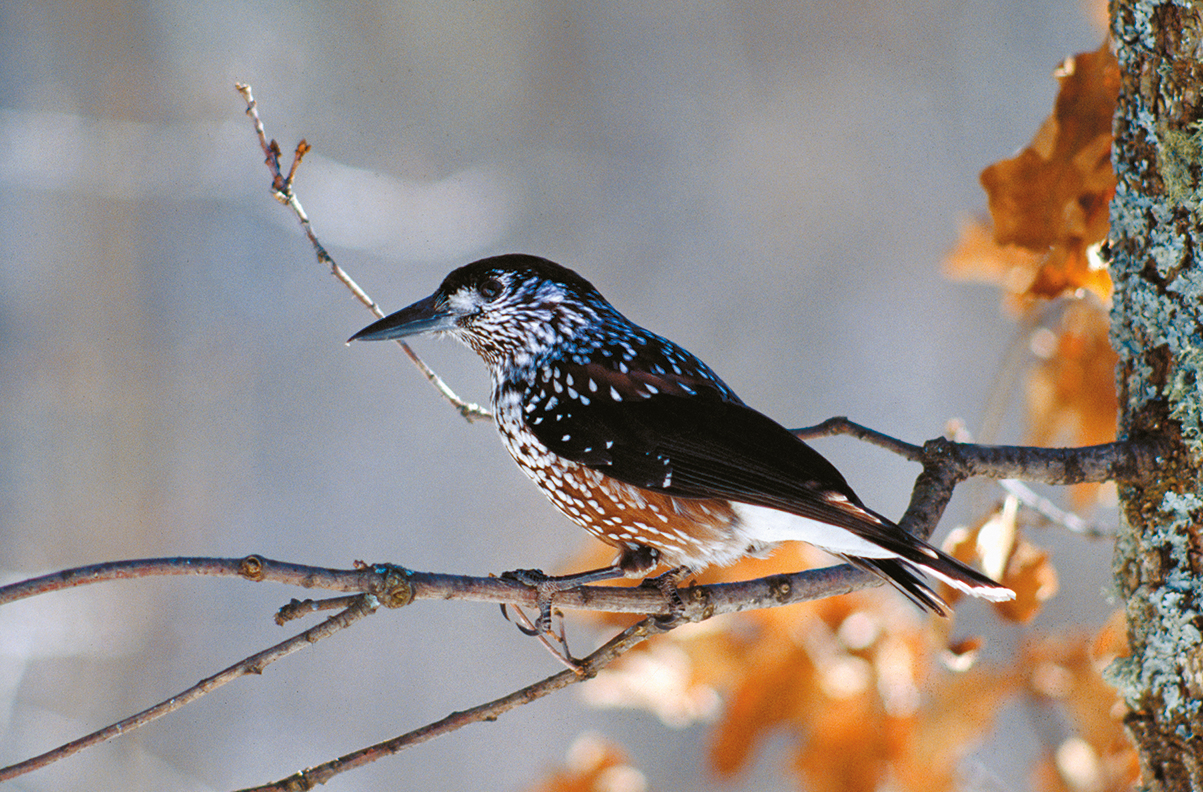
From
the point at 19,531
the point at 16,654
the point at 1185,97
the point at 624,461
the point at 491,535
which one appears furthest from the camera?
the point at 491,535

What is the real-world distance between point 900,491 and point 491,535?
1.95 metres

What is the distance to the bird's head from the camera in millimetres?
1720

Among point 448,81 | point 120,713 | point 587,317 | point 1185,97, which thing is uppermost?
point 448,81

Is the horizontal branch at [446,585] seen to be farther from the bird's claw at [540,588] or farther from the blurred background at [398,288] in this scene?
the blurred background at [398,288]

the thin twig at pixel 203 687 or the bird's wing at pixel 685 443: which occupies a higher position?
the bird's wing at pixel 685 443

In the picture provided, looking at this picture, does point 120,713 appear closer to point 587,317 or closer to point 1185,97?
point 587,317

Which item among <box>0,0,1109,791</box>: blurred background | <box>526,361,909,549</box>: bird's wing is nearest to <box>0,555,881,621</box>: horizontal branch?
<box>526,361,909,549</box>: bird's wing

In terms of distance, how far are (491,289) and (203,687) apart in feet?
2.99

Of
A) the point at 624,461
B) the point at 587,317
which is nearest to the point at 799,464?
the point at 624,461

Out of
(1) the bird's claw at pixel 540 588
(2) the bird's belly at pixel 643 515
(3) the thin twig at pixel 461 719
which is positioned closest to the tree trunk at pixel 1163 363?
(2) the bird's belly at pixel 643 515

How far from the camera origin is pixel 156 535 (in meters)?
4.12

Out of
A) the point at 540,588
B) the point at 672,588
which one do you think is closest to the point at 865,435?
the point at 672,588

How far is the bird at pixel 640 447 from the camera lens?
1.39 meters

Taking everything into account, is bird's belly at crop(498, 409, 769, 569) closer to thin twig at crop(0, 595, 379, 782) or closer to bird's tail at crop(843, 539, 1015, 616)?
bird's tail at crop(843, 539, 1015, 616)
